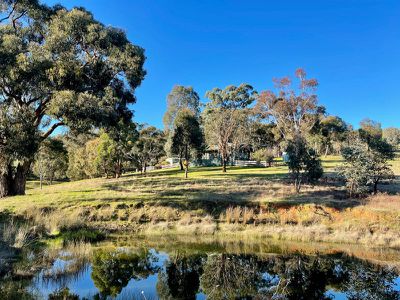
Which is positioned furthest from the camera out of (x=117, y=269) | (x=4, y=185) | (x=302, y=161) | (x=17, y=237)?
(x=302, y=161)

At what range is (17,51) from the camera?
66.5ft

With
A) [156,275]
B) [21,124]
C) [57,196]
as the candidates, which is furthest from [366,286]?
[57,196]

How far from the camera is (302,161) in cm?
2816

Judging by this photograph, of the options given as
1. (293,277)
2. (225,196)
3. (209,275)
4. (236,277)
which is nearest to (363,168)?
(225,196)

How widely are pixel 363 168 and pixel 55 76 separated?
22664mm

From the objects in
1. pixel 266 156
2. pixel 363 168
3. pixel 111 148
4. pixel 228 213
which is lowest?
pixel 228 213

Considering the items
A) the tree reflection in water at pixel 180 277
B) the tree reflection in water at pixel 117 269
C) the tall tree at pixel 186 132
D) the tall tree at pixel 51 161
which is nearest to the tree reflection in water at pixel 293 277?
the tree reflection in water at pixel 180 277

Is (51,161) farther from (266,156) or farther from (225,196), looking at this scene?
(225,196)

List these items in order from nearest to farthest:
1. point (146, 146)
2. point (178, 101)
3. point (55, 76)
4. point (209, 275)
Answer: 1. point (209, 275)
2. point (55, 76)
3. point (146, 146)
4. point (178, 101)

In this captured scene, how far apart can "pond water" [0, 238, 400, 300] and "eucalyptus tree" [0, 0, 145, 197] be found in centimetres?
853

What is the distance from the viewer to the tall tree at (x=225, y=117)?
4969 centimetres

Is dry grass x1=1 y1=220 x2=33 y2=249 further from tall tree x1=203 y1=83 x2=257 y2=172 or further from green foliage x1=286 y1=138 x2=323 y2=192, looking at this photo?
tall tree x1=203 y1=83 x2=257 y2=172

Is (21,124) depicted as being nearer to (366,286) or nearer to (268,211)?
(268,211)

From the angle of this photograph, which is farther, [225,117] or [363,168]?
[225,117]
